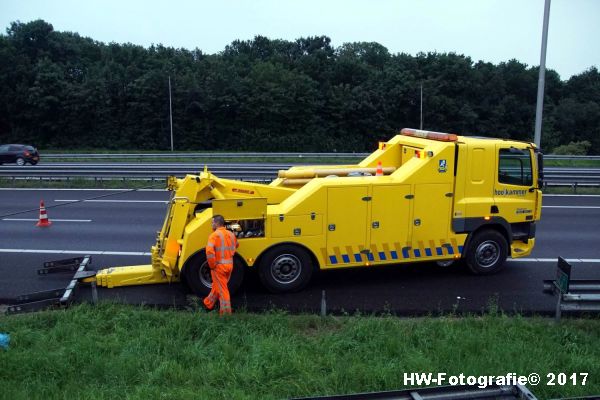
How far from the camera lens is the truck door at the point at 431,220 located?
9.23m

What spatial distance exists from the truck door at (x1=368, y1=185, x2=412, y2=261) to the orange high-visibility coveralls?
246 centimetres

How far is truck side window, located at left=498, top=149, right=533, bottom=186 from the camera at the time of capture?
32.2 ft

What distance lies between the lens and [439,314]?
8.20m

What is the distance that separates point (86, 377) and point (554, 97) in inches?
2510

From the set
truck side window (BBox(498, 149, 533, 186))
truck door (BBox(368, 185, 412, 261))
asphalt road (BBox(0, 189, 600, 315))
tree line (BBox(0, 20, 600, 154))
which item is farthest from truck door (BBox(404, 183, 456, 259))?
tree line (BBox(0, 20, 600, 154))

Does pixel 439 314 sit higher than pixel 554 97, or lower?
lower

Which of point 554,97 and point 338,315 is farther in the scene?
point 554,97

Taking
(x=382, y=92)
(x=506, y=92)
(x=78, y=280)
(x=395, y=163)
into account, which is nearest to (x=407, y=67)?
(x=382, y=92)

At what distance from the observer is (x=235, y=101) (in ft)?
162

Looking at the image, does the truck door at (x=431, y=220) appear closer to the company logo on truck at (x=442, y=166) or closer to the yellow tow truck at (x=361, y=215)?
the yellow tow truck at (x=361, y=215)

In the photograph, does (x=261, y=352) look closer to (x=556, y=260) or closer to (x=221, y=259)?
(x=221, y=259)

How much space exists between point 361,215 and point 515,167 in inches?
122

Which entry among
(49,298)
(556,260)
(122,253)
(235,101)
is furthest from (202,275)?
(235,101)

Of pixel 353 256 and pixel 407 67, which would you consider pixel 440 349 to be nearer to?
pixel 353 256
